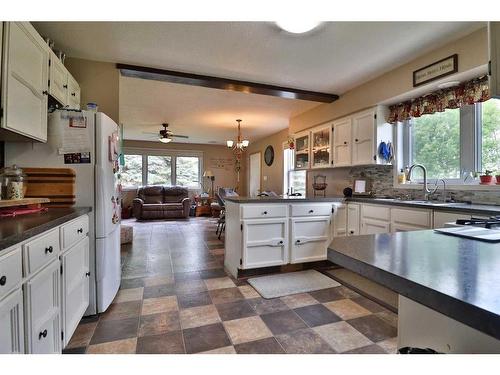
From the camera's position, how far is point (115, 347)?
5.33ft

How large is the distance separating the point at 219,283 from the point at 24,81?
7.40 feet

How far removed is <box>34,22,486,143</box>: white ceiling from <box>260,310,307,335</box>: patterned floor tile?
2334mm

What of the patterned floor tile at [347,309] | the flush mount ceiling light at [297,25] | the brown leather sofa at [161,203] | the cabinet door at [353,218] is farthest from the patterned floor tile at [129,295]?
the brown leather sofa at [161,203]

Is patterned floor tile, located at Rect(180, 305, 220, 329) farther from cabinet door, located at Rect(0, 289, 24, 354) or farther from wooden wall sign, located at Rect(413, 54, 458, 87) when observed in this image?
wooden wall sign, located at Rect(413, 54, 458, 87)

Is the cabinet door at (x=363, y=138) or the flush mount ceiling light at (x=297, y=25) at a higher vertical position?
the flush mount ceiling light at (x=297, y=25)

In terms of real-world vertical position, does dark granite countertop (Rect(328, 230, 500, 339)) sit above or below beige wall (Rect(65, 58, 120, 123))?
below

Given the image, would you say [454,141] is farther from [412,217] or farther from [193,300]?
[193,300]

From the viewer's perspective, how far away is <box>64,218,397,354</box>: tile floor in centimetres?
165

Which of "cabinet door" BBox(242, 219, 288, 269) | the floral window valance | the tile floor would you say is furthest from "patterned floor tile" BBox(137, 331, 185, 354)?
the floral window valance

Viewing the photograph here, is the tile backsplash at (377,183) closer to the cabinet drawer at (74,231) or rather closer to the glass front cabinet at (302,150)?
the glass front cabinet at (302,150)

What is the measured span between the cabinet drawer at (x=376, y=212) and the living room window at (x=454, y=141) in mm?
725

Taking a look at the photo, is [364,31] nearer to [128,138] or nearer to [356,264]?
[356,264]

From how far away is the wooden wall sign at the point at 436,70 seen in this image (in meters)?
2.30
